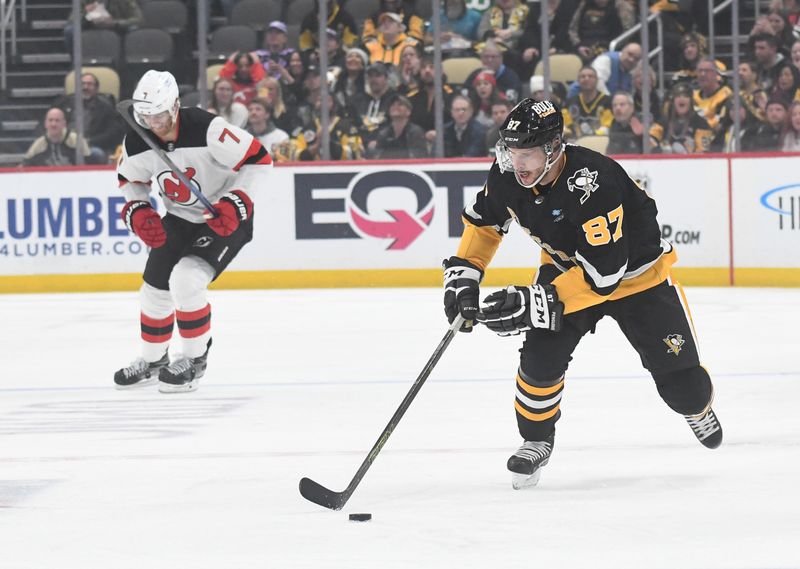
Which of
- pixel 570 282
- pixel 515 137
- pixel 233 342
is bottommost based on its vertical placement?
pixel 233 342

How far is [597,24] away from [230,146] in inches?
189

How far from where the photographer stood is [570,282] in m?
3.35

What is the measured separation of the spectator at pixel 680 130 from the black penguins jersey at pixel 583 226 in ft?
19.0

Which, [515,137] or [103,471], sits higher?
[515,137]

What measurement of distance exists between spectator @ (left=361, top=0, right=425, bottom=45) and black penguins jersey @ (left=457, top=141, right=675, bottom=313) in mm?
6100

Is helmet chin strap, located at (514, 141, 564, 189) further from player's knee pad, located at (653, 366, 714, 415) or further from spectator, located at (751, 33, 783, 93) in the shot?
spectator, located at (751, 33, 783, 93)

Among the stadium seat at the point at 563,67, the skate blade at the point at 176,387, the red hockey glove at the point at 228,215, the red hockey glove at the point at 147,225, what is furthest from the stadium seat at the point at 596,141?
the skate blade at the point at 176,387

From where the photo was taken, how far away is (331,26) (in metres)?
9.45

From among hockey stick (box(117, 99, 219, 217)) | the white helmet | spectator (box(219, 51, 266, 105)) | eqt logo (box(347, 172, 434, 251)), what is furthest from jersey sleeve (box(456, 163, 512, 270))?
spectator (box(219, 51, 266, 105))

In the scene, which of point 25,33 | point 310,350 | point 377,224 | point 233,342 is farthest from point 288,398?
point 25,33

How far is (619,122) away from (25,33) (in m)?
4.15

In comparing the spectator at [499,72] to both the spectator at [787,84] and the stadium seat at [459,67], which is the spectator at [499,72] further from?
the spectator at [787,84]

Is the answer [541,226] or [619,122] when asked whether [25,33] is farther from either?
[541,226]

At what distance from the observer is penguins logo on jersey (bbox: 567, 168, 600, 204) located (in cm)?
327
